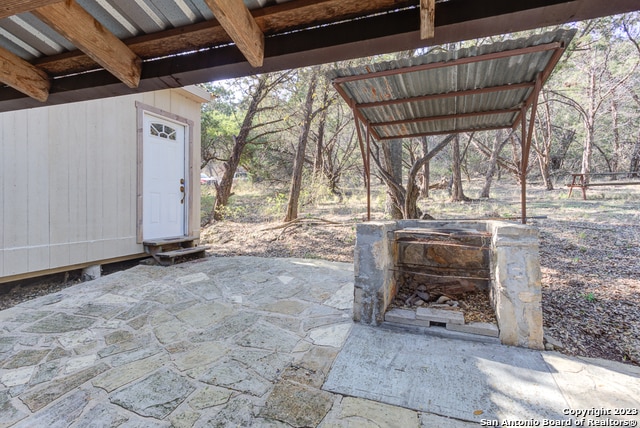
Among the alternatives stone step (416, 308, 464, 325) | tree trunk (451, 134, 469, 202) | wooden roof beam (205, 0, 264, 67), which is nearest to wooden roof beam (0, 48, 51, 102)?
wooden roof beam (205, 0, 264, 67)

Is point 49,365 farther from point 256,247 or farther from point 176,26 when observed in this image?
point 256,247

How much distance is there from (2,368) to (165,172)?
11.2ft

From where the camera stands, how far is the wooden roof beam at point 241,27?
1.23 meters

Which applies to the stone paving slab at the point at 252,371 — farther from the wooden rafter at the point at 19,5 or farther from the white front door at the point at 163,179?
the white front door at the point at 163,179

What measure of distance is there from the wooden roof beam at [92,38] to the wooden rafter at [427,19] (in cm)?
156

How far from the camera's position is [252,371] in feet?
6.06

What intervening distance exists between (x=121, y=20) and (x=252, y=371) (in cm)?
210

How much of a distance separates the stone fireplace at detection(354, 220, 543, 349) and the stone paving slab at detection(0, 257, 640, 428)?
4.9 inches

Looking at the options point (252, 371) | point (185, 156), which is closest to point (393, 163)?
point (185, 156)

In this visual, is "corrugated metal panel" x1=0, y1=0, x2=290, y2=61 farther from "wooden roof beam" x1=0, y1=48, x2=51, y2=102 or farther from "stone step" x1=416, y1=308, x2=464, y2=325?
"stone step" x1=416, y1=308, x2=464, y2=325

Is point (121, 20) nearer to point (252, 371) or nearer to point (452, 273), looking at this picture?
point (252, 371)

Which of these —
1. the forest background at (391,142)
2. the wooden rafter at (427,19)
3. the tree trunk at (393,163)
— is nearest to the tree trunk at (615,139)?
the forest background at (391,142)

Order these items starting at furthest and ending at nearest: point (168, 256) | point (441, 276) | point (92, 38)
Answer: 1. point (168, 256)
2. point (441, 276)
3. point (92, 38)

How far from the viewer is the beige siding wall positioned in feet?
10.6
